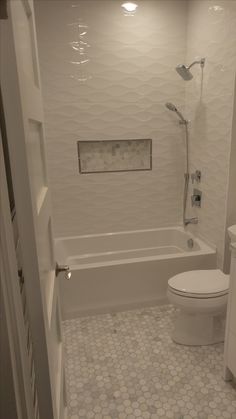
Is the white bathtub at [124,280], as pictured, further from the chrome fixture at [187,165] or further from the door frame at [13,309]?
the door frame at [13,309]

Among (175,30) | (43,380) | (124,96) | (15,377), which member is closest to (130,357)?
(43,380)

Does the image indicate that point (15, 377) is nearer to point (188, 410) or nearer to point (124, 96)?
point (188, 410)

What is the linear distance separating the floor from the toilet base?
0.15ft

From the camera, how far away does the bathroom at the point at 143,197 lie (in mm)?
1837

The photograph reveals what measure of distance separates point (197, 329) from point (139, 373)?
499 mm

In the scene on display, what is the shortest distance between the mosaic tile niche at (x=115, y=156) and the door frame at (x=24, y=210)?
211 centimetres

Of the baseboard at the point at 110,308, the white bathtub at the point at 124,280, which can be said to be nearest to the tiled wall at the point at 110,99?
the white bathtub at the point at 124,280

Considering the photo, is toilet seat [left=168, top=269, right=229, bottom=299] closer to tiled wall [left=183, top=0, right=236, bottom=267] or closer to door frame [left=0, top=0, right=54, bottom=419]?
tiled wall [left=183, top=0, right=236, bottom=267]

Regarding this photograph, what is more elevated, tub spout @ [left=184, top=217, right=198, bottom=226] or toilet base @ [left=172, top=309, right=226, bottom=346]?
tub spout @ [left=184, top=217, right=198, bottom=226]

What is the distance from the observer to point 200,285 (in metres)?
2.02

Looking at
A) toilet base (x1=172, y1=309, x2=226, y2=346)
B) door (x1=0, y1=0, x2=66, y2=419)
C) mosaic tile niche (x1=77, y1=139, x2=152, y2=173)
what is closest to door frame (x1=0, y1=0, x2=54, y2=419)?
door (x1=0, y1=0, x2=66, y2=419)

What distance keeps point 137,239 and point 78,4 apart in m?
2.20

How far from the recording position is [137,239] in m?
3.19

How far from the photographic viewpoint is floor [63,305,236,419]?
164 centimetres
